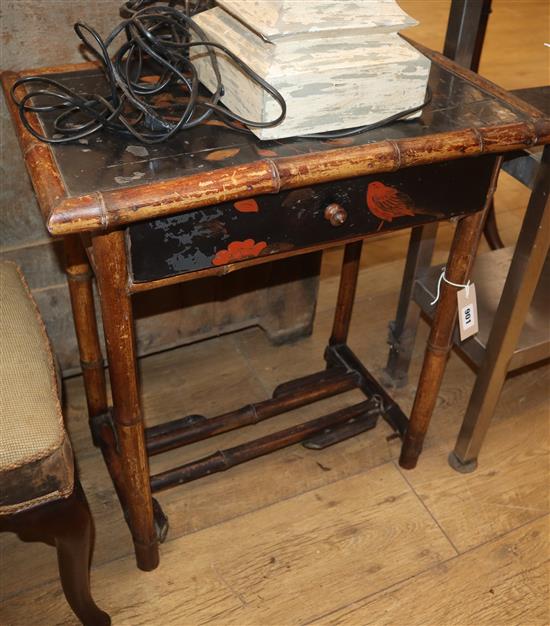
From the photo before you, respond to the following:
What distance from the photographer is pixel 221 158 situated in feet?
2.89

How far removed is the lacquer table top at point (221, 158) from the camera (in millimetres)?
792

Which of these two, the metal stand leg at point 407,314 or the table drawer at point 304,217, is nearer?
the table drawer at point 304,217

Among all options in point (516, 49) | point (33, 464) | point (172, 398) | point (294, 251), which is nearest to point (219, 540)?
point (172, 398)

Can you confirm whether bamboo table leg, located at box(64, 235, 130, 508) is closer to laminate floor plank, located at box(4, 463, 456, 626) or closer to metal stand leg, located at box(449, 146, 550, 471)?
laminate floor plank, located at box(4, 463, 456, 626)

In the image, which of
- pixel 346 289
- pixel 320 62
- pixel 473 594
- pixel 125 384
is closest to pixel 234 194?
pixel 320 62

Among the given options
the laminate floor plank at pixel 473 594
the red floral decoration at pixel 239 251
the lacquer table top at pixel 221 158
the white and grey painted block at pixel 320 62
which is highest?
the white and grey painted block at pixel 320 62

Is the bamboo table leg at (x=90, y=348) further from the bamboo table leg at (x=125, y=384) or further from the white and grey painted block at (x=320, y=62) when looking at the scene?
the white and grey painted block at (x=320, y=62)

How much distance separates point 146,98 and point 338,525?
0.85m

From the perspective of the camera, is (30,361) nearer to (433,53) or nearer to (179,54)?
(179,54)

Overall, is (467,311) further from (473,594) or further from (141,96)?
(141,96)

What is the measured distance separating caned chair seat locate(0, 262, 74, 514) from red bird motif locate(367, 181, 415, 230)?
505 millimetres

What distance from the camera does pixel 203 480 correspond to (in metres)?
1.44

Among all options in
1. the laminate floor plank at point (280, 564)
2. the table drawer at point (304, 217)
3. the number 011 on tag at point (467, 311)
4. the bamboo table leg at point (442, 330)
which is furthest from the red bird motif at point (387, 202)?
the laminate floor plank at point (280, 564)

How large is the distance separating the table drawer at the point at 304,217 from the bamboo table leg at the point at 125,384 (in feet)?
0.09
